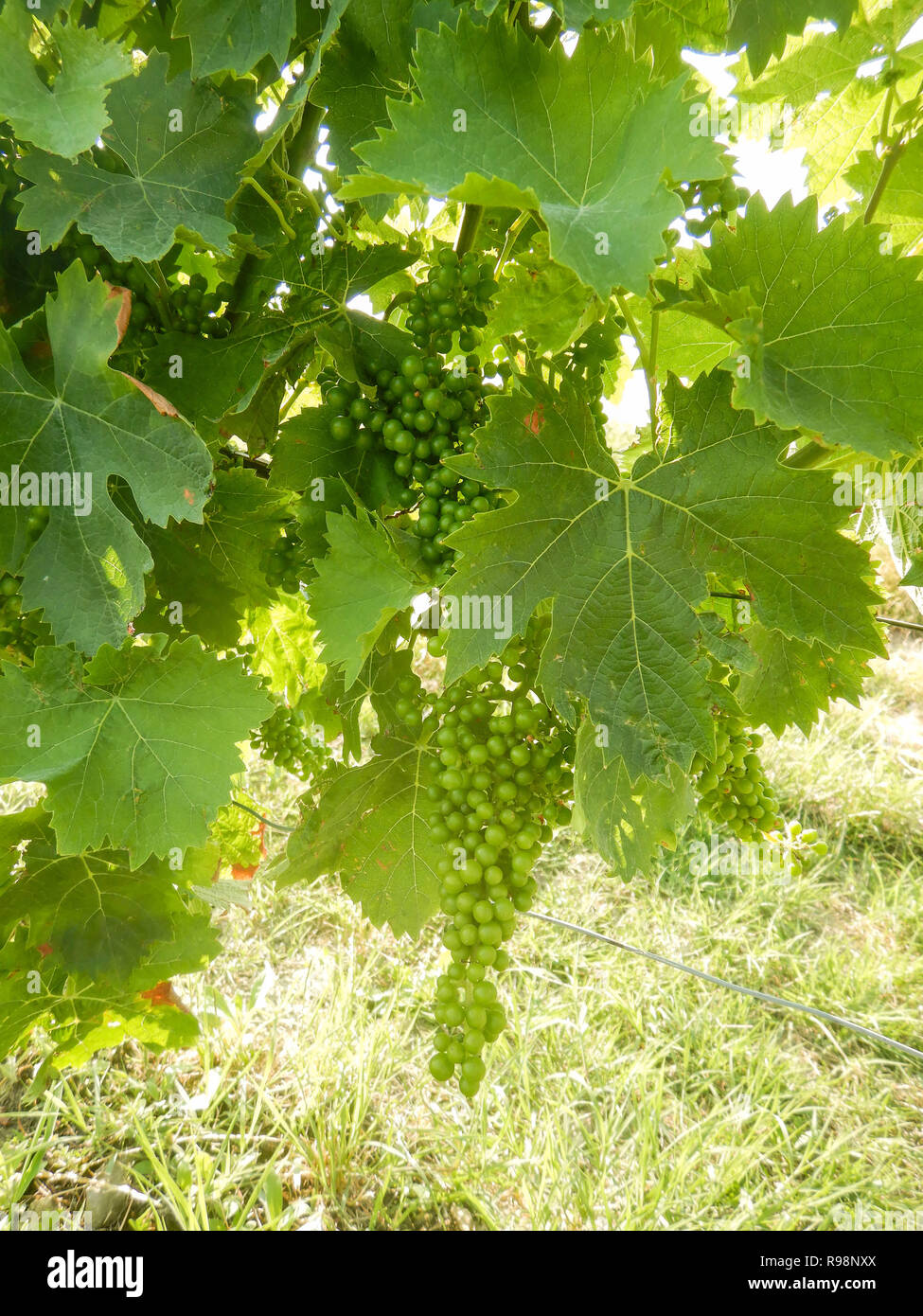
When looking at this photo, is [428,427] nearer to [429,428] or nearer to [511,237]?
[429,428]

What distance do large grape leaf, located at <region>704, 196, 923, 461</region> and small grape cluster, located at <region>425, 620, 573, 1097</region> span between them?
0.28m

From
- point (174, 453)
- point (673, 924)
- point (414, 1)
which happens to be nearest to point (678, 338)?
point (414, 1)

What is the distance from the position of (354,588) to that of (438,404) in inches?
6.4

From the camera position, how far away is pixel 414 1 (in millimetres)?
618

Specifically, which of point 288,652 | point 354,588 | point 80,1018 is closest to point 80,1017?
point 80,1018

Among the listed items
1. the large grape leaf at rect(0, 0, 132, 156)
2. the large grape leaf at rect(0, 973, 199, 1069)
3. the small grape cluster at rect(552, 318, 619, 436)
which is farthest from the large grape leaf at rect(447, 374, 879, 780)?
the large grape leaf at rect(0, 973, 199, 1069)

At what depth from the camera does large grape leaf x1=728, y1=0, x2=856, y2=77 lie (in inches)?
25.5

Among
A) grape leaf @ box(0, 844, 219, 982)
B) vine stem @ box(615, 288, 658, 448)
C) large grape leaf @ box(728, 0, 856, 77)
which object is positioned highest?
large grape leaf @ box(728, 0, 856, 77)

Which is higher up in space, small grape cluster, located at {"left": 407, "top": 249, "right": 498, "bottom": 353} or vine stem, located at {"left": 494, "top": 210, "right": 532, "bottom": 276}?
vine stem, located at {"left": 494, "top": 210, "right": 532, "bottom": 276}

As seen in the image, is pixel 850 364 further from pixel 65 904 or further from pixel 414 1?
pixel 65 904

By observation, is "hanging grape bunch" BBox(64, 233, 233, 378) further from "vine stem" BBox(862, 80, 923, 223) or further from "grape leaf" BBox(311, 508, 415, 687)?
"vine stem" BBox(862, 80, 923, 223)

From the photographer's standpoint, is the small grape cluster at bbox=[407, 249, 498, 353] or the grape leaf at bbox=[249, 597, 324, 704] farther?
the grape leaf at bbox=[249, 597, 324, 704]

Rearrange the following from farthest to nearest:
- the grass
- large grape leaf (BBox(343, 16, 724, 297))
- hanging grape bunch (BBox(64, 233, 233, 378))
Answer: the grass < hanging grape bunch (BBox(64, 233, 233, 378)) < large grape leaf (BBox(343, 16, 724, 297))

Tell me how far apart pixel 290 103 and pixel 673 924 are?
2.46m
